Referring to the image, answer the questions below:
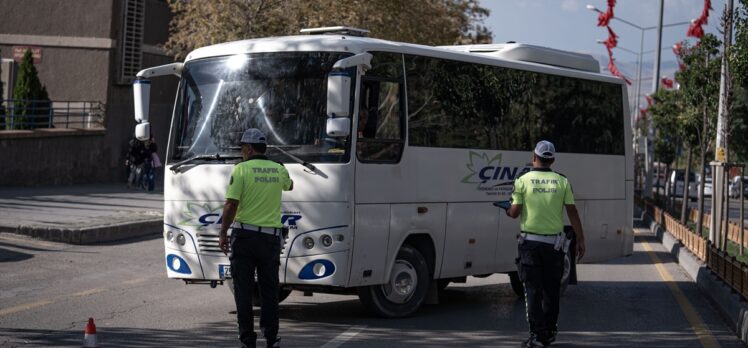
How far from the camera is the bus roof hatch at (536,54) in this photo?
1489 cm

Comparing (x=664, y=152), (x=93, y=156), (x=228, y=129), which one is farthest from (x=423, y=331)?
(x=664, y=152)

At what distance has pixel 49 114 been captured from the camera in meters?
33.6

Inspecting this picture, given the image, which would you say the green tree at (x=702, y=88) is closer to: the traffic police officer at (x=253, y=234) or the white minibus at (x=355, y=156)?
the white minibus at (x=355, y=156)

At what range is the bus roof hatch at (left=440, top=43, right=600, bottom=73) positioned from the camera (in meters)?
14.9

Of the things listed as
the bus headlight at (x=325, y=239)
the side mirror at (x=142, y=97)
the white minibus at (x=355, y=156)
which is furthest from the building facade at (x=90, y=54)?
the bus headlight at (x=325, y=239)

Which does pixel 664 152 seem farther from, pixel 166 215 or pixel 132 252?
pixel 166 215

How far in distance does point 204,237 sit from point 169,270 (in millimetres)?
628

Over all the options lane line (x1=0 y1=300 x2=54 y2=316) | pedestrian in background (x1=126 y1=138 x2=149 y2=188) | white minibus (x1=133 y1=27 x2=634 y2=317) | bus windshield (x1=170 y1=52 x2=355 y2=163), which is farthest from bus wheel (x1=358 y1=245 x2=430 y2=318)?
pedestrian in background (x1=126 y1=138 x2=149 y2=188)

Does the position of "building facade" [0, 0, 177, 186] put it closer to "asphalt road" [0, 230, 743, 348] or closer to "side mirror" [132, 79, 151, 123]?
"asphalt road" [0, 230, 743, 348]

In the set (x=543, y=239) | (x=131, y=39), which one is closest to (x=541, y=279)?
(x=543, y=239)

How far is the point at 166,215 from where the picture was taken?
12086 millimetres

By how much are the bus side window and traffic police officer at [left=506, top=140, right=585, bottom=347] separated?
2.03m

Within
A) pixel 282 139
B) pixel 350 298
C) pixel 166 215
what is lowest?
pixel 350 298

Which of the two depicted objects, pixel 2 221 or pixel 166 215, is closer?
pixel 166 215
